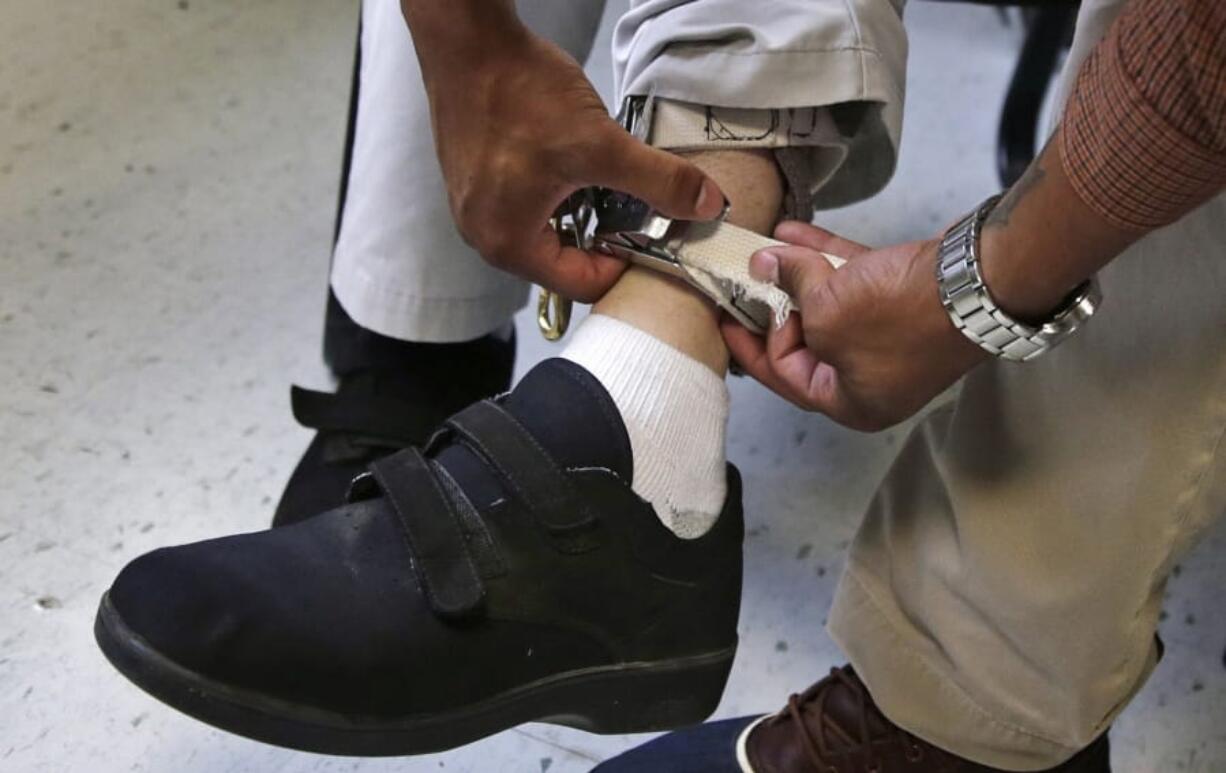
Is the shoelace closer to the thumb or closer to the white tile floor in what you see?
the white tile floor

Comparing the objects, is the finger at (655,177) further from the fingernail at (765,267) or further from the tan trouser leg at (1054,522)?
the tan trouser leg at (1054,522)

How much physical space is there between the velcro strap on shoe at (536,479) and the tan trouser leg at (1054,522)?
18cm

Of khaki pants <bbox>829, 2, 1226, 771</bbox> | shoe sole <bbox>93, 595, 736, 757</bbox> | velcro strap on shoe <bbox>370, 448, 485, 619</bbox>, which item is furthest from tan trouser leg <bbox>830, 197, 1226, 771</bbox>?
velcro strap on shoe <bbox>370, 448, 485, 619</bbox>

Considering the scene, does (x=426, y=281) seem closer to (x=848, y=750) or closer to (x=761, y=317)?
(x=761, y=317)

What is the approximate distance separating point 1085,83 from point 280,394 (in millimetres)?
715

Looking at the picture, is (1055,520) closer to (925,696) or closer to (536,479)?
(925,696)

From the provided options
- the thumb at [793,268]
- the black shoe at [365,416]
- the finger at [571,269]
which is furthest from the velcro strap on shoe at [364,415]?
the thumb at [793,268]

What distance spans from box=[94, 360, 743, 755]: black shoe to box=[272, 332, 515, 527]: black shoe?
17 cm

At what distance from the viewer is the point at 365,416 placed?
2.49ft

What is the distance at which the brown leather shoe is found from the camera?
0.65m

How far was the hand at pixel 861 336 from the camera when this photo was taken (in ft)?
1.75

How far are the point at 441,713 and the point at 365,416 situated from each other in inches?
9.5

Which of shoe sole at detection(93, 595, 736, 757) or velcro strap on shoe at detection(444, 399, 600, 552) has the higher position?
velcro strap on shoe at detection(444, 399, 600, 552)

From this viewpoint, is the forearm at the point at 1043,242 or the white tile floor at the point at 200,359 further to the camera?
the white tile floor at the point at 200,359
